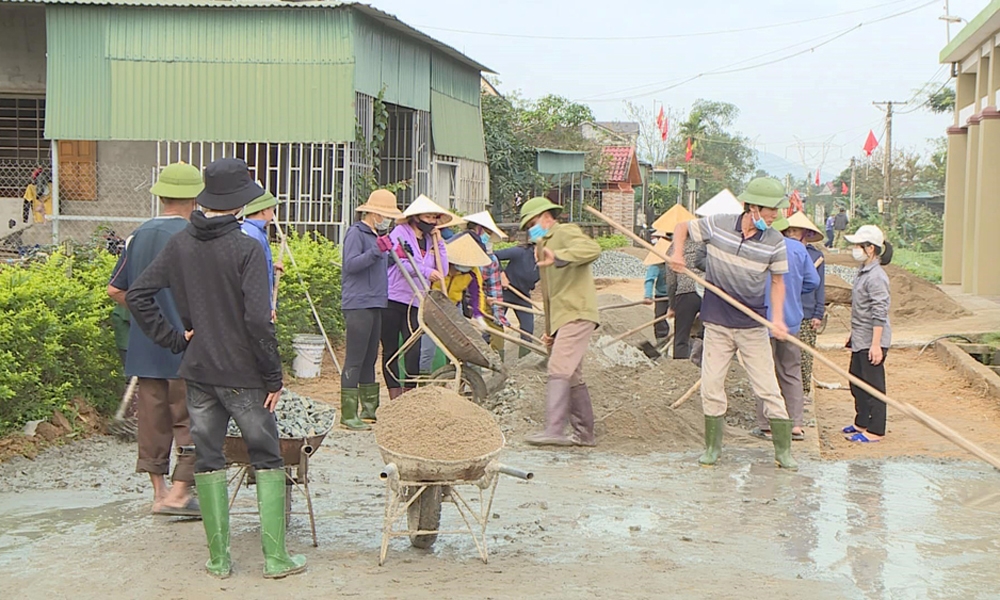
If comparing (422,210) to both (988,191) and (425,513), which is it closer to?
(425,513)

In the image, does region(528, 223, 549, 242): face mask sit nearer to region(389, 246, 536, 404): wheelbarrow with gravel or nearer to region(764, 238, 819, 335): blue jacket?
region(389, 246, 536, 404): wheelbarrow with gravel

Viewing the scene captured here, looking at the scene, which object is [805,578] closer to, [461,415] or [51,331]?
[461,415]

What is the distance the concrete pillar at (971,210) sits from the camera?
2428 cm

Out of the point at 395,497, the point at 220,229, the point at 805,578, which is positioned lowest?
the point at 805,578

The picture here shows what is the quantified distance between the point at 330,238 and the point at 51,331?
30.4 feet

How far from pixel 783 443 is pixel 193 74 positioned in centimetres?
1155

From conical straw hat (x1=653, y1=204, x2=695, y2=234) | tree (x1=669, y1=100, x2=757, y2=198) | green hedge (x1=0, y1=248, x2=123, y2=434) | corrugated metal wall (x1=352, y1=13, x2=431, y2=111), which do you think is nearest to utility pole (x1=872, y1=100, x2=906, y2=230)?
tree (x1=669, y1=100, x2=757, y2=198)

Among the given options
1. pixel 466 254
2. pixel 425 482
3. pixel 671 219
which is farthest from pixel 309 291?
pixel 425 482

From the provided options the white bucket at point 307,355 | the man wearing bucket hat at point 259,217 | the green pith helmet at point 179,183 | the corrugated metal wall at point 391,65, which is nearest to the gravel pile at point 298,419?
the man wearing bucket hat at point 259,217

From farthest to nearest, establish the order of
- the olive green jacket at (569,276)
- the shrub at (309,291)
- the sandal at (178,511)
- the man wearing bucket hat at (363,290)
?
the shrub at (309,291)
the man wearing bucket hat at (363,290)
the olive green jacket at (569,276)
the sandal at (178,511)

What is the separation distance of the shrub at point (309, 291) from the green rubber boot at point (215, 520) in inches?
244

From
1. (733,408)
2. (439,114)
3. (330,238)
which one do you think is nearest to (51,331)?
(733,408)

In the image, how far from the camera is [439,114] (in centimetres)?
2105

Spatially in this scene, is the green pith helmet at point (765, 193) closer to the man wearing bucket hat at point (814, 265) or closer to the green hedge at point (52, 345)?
the man wearing bucket hat at point (814, 265)
